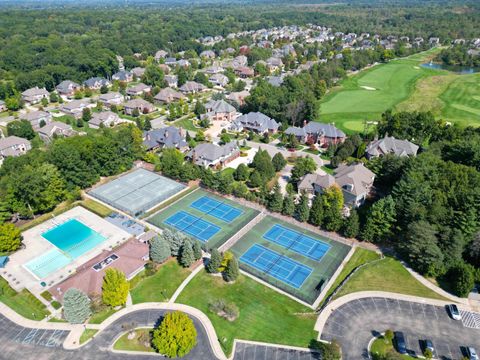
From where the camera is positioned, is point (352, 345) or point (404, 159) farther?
point (404, 159)

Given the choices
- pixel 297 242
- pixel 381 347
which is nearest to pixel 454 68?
pixel 297 242

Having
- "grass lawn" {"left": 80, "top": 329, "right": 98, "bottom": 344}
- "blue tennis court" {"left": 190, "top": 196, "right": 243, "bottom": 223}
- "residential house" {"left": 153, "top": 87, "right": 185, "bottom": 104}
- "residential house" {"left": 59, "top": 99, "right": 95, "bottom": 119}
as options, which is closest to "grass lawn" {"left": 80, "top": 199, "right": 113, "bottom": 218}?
"blue tennis court" {"left": 190, "top": 196, "right": 243, "bottom": 223}

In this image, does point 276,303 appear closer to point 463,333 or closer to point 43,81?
point 463,333

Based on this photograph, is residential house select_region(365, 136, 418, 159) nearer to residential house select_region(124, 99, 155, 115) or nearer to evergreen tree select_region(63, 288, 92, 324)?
evergreen tree select_region(63, 288, 92, 324)

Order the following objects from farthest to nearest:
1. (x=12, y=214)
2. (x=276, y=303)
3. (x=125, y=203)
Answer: (x=125, y=203), (x=12, y=214), (x=276, y=303)

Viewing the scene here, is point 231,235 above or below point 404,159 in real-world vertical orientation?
below

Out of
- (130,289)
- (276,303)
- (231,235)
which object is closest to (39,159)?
(130,289)

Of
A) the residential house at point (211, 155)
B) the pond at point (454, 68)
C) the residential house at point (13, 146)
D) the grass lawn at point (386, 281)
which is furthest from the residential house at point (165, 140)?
the pond at point (454, 68)
